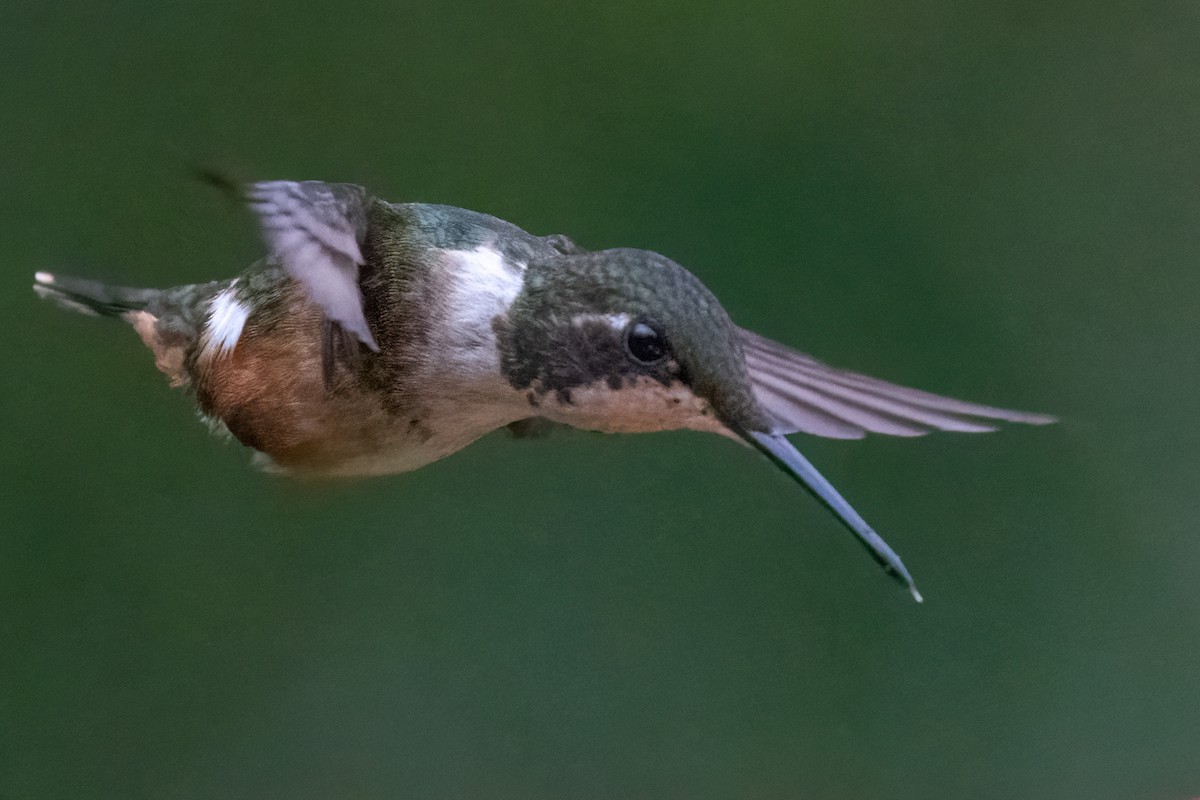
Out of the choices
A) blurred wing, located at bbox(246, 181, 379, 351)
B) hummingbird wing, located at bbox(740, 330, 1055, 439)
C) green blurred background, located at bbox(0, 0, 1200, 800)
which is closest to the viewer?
blurred wing, located at bbox(246, 181, 379, 351)

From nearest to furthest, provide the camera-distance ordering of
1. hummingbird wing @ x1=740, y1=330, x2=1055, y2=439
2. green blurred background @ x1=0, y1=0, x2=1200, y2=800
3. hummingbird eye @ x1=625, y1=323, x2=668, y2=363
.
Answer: hummingbird eye @ x1=625, y1=323, x2=668, y2=363
hummingbird wing @ x1=740, y1=330, x2=1055, y2=439
green blurred background @ x1=0, y1=0, x2=1200, y2=800

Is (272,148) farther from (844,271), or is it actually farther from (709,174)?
(844,271)

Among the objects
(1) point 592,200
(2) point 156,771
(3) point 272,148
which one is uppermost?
(1) point 592,200

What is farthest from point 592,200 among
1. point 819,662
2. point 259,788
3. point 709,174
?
point 259,788

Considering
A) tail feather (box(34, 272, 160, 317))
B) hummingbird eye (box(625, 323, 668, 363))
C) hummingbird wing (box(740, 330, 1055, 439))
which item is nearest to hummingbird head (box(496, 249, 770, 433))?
hummingbird eye (box(625, 323, 668, 363))

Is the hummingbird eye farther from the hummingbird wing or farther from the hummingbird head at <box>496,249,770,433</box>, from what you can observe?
the hummingbird wing

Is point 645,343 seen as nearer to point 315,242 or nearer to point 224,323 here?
point 315,242

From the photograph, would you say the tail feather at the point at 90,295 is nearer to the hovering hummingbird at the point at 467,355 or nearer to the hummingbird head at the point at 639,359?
the hovering hummingbird at the point at 467,355
